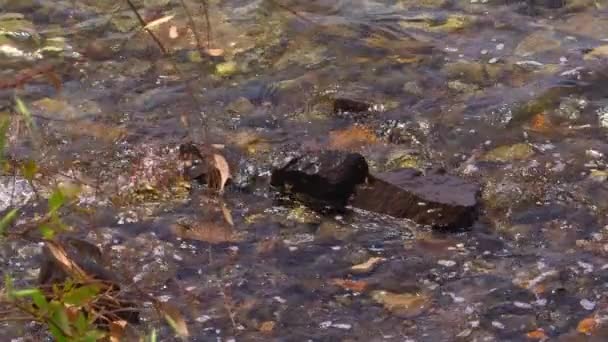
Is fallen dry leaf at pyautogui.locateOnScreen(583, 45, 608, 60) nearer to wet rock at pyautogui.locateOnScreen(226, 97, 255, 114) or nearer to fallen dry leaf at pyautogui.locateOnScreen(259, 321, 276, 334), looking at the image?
wet rock at pyautogui.locateOnScreen(226, 97, 255, 114)

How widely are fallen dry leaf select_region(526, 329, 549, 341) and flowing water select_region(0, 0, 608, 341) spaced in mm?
17

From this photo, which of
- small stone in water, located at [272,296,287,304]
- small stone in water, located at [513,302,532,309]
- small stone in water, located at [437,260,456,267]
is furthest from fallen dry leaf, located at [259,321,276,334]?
small stone in water, located at [513,302,532,309]

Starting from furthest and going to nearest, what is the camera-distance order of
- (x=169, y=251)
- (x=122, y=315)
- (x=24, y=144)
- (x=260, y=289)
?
1. (x=24, y=144)
2. (x=169, y=251)
3. (x=260, y=289)
4. (x=122, y=315)

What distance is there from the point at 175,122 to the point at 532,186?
2290 millimetres

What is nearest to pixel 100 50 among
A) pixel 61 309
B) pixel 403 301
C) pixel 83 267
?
pixel 83 267

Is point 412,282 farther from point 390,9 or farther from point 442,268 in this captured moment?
point 390,9

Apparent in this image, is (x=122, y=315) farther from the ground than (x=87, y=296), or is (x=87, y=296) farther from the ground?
(x=87, y=296)

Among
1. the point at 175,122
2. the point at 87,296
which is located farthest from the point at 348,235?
the point at 87,296

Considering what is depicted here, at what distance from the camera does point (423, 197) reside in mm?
4695

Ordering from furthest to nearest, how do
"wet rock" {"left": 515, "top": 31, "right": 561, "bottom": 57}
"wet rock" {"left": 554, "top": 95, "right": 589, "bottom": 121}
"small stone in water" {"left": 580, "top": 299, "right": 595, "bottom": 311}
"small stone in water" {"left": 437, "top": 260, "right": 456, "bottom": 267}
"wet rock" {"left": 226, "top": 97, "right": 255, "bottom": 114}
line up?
"wet rock" {"left": 515, "top": 31, "right": 561, "bottom": 57} → "wet rock" {"left": 226, "top": 97, "right": 255, "bottom": 114} → "wet rock" {"left": 554, "top": 95, "right": 589, "bottom": 121} → "small stone in water" {"left": 437, "top": 260, "right": 456, "bottom": 267} → "small stone in water" {"left": 580, "top": 299, "right": 595, "bottom": 311}

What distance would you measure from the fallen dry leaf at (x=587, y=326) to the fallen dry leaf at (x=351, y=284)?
958 mm

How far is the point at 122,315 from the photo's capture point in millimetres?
3779

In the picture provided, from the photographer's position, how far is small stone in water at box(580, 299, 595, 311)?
3961mm

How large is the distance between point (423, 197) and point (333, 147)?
997 mm
